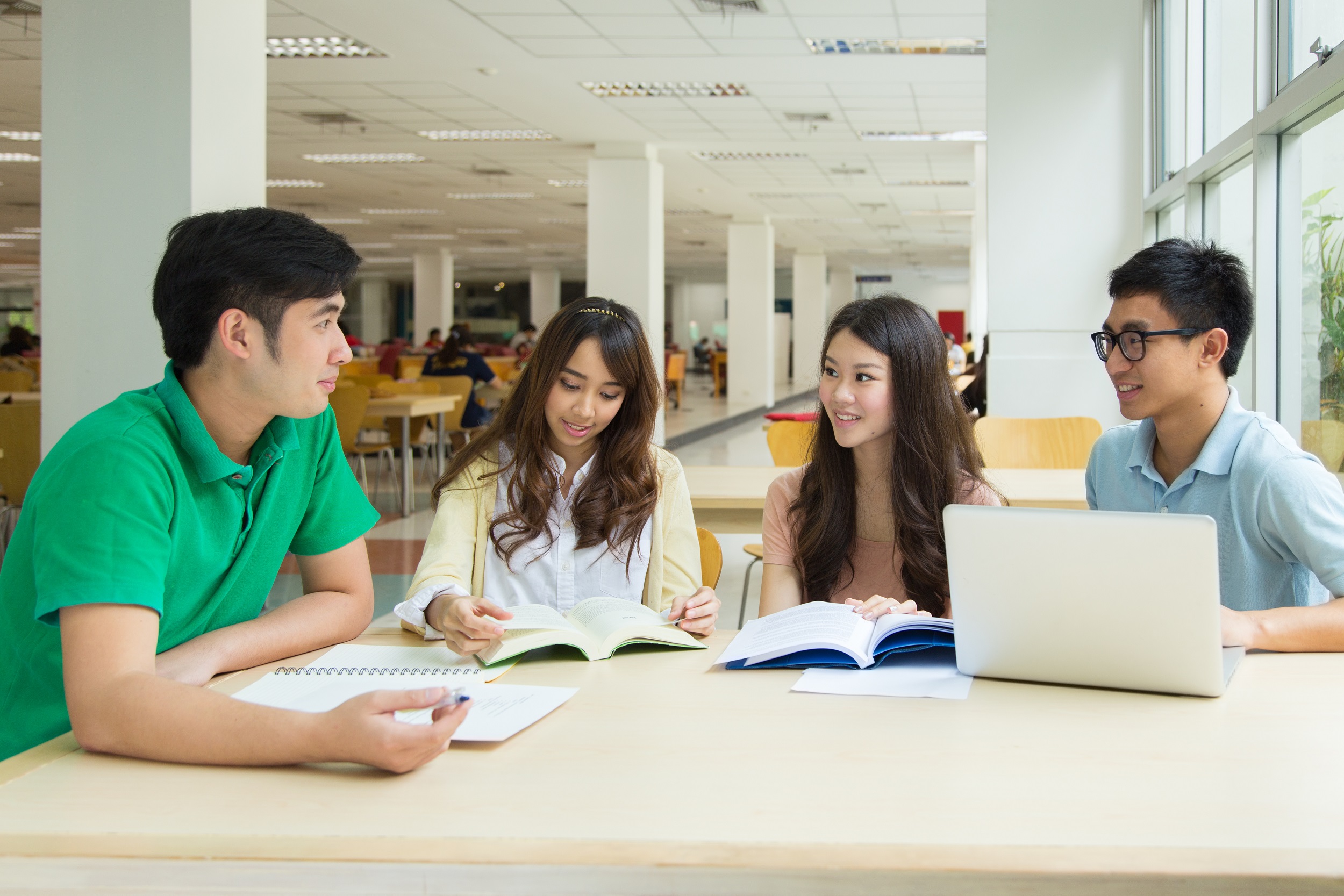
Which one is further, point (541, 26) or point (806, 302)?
point (806, 302)

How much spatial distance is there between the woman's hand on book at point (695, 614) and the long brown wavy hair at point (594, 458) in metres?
0.37

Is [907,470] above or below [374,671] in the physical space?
above

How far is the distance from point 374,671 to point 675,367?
15.4 meters

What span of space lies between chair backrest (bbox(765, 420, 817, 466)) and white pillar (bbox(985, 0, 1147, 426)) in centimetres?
130

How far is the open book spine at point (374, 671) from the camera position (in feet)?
4.22

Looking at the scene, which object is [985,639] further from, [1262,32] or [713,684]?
[1262,32]

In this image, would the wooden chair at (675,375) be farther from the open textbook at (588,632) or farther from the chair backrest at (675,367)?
the open textbook at (588,632)

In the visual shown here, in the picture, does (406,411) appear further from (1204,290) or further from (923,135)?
(1204,290)

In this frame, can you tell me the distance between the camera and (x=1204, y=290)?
5.44ft

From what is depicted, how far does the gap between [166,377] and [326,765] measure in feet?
1.86

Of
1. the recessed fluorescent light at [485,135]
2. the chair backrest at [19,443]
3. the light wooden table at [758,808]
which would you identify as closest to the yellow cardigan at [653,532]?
the light wooden table at [758,808]

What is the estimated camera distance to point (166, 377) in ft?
4.24

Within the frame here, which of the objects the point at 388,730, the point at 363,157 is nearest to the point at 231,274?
the point at 388,730

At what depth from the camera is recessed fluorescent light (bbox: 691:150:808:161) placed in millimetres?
10180
